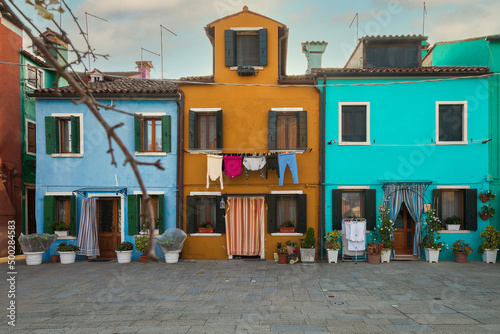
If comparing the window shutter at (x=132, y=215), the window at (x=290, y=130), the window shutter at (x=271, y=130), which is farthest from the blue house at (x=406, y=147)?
the window shutter at (x=132, y=215)

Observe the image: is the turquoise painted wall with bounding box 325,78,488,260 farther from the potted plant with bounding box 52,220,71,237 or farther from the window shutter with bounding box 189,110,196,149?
the potted plant with bounding box 52,220,71,237

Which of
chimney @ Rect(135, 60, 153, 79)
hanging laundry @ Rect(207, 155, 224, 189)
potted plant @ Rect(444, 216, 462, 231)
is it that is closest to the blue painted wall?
hanging laundry @ Rect(207, 155, 224, 189)

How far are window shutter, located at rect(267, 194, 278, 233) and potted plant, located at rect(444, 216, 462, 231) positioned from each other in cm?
600

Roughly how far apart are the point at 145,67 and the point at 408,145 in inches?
669

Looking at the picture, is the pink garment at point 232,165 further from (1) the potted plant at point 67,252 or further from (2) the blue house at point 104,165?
(1) the potted plant at point 67,252

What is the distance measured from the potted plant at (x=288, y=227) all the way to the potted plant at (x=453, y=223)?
210 inches

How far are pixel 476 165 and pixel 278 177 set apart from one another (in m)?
6.87

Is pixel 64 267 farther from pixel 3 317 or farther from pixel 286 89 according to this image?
pixel 286 89

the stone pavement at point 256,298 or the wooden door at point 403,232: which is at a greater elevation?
the wooden door at point 403,232

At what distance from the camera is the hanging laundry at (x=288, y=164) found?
12.8 m

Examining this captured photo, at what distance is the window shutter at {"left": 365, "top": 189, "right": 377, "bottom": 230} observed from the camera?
43.2ft

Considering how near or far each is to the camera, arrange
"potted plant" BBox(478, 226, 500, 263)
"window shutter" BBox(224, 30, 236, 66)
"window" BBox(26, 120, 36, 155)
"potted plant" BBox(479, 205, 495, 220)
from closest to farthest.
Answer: "potted plant" BBox(478, 226, 500, 263), "potted plant" BBox(479, 205, 495, 220), "window shutter" BBox(224, 30, 236, 66), "window" BBox(26, 120, 36, 155)

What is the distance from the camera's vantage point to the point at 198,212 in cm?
1377

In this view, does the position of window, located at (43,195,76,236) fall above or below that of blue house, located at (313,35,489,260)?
below
